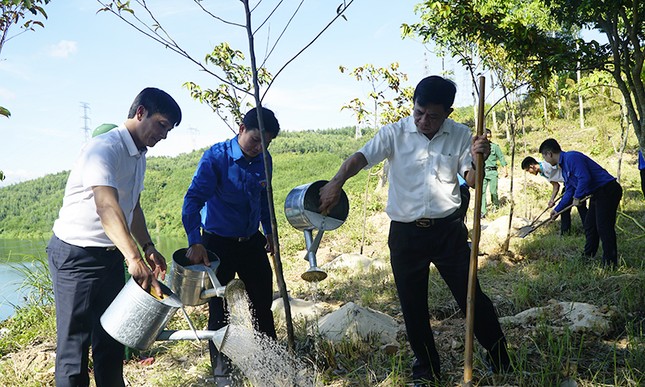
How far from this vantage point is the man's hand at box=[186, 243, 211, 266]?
8.63 ft

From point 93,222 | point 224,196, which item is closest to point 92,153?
point 93,222

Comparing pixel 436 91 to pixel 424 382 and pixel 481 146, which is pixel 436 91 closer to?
pixel 481 146

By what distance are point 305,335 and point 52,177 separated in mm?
51319

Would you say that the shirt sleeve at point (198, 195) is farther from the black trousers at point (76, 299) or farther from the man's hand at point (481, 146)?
the man's hand at point (481, 146)

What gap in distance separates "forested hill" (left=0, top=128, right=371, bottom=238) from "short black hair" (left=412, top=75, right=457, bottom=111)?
23186 mm

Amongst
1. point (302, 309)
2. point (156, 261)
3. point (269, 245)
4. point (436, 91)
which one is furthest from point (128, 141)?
point (302, 309)

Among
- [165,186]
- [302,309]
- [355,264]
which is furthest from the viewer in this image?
[165,186]

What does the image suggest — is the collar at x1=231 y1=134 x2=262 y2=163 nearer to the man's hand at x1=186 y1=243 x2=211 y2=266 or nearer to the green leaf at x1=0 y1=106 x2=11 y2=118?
the man's hand at x1=186 y1=243 x2=211 y2=266

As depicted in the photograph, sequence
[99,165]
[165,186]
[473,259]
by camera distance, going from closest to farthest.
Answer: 1. [473,259]
2. [99,165]
3. [165,186]

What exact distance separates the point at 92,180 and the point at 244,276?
120 centimetres

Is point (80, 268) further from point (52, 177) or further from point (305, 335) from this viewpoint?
point (52, 177)

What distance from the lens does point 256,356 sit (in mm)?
2324

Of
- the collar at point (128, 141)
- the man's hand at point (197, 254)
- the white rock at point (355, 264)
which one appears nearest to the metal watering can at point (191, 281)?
the man's hand at point (197, 254)

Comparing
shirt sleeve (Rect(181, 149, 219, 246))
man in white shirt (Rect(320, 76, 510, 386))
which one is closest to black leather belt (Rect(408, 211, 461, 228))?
man in white shirt (Rect(320, 76, 510, 386))
